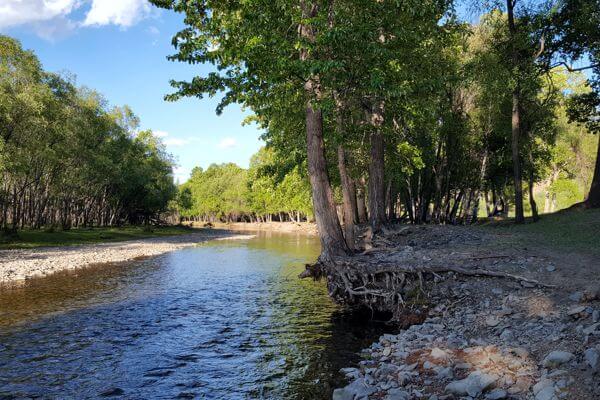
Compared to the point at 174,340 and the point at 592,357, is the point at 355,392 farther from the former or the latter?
the point at 174,340

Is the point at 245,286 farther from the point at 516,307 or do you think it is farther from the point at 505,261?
the point at 516,307

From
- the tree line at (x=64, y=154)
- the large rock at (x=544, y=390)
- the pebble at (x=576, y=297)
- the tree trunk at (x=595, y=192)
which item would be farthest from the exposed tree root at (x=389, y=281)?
the tree line at (x=64, y=154)

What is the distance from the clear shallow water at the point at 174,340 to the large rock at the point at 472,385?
3.23 m

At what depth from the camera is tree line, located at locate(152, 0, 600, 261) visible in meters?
16.3

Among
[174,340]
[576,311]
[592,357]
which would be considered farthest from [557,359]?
[174,340]

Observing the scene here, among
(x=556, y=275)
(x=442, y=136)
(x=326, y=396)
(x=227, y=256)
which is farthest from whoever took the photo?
(x=227, y=256)

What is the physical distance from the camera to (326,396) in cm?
974

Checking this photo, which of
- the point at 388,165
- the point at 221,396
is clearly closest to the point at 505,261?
the point at 221,396

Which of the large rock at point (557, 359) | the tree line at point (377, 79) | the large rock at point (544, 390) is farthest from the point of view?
the tree line at point (377, 79)

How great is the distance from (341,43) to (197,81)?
6.67 metres

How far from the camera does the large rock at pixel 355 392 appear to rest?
871cm

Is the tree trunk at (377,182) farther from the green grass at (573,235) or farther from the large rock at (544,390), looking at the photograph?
the large rock at (544,390)

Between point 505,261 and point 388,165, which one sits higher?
point 388,165

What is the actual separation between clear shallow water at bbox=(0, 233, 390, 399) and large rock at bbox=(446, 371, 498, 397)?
323cm
